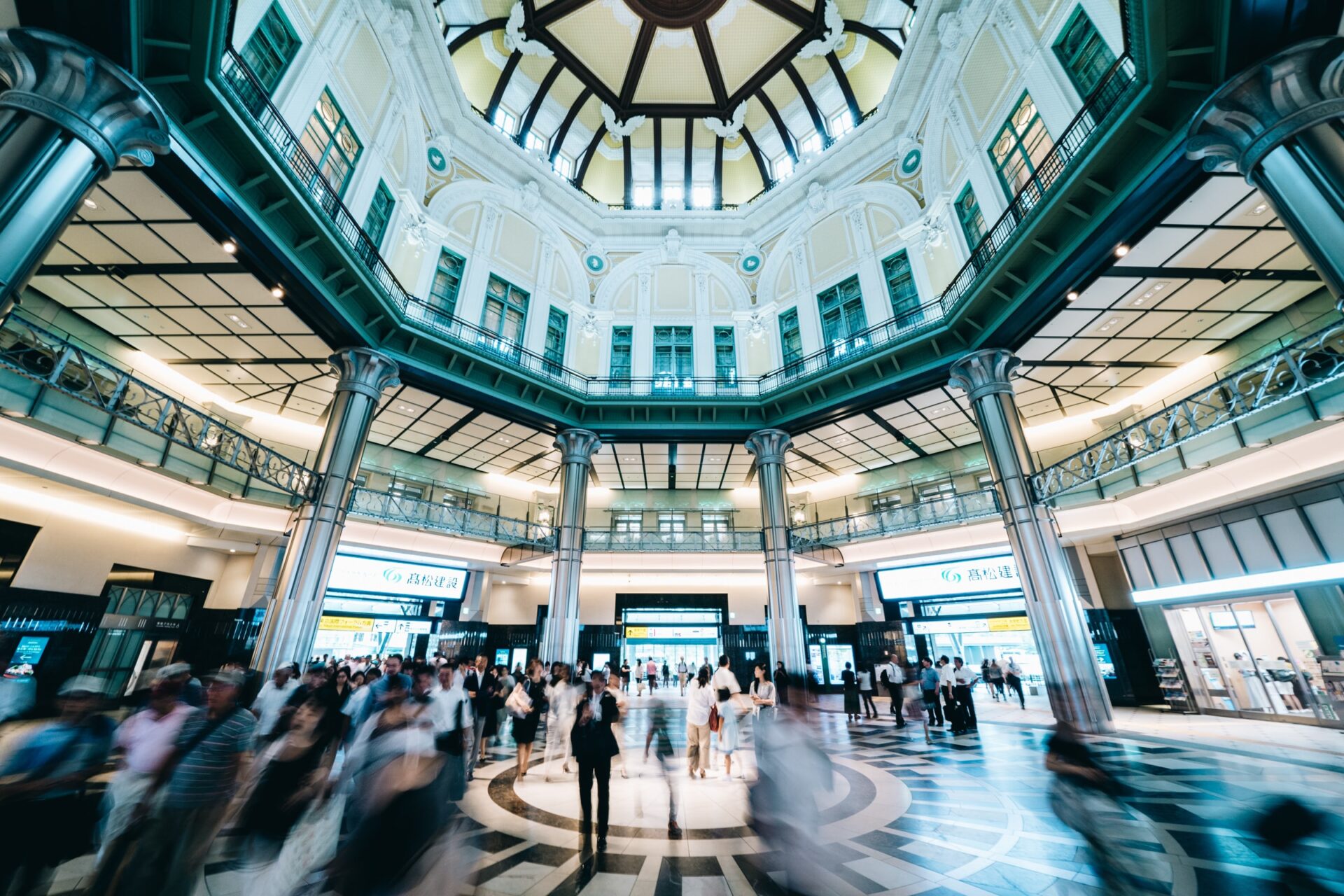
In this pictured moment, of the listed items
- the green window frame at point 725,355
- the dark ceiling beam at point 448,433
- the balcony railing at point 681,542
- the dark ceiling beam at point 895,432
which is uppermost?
the green window frame at point 725,355

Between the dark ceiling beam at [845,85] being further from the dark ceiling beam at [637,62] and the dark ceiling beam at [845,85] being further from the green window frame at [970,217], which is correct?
the green window frame at [970,217]

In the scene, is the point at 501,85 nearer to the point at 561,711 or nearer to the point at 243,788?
the point at 561,711

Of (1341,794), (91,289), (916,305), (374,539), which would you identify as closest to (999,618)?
(916,305)

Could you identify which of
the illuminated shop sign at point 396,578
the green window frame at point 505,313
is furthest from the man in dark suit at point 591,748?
the green window frame at point 505,313

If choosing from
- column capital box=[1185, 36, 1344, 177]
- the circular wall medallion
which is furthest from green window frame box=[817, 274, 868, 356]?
the circular wall medallion

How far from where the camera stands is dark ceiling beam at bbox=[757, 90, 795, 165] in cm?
2364

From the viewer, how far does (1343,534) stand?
10914 mm

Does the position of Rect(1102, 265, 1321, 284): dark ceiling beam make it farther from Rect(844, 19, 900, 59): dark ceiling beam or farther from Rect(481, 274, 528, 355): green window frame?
Rect(481, 274, 528, 355): green window frame

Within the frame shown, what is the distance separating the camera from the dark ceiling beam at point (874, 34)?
19.9 metres

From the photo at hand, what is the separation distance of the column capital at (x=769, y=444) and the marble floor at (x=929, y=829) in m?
10.0

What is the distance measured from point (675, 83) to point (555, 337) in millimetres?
15288

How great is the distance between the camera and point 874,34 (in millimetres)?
20344

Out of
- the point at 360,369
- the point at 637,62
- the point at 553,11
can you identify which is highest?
the point at 637,62

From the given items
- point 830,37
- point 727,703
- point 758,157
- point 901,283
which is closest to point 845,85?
point 830,37
